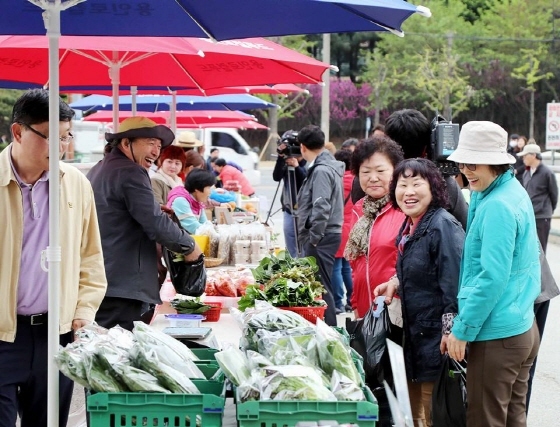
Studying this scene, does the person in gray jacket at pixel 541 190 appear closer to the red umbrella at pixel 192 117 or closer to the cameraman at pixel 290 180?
the cameraman at pixel 290 180

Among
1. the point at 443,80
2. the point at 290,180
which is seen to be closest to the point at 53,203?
the point at 290,180

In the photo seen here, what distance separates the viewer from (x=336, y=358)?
3.21 m

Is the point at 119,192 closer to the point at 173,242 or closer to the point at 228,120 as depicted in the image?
the point at 173,242

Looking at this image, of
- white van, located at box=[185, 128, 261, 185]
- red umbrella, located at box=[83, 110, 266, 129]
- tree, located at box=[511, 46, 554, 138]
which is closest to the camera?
red umbrella, located at box=[83, 110, 266, 129]


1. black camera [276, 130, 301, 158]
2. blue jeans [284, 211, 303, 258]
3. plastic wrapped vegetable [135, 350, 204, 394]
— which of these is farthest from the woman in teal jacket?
black camera [276, 130, 301, 158]

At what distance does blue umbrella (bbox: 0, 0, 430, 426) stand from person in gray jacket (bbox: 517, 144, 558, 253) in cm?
1057

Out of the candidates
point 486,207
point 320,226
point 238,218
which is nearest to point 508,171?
point 486,207

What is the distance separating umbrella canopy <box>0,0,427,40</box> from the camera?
357 cm

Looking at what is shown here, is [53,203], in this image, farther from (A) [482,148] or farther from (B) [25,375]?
(A) [482,148]

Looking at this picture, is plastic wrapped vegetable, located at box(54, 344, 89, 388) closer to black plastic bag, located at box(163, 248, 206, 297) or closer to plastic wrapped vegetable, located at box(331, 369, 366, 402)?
plastic wrapped vegetable, located at box(331, 369, 366, 402)

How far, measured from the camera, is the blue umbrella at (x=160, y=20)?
10.8 ft

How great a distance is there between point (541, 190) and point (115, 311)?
34.4 ft

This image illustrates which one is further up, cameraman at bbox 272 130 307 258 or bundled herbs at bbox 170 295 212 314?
cameraman at bbox 272 130 307 258

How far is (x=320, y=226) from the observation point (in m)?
9.00
